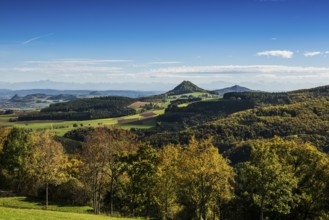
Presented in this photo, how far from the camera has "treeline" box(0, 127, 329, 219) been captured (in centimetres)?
5747

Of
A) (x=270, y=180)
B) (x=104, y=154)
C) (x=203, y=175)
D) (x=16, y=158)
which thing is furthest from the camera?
(x=16, y=158)

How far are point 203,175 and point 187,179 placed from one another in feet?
9.86

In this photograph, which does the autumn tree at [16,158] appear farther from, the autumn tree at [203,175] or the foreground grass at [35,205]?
the autumn tree at [203,175]

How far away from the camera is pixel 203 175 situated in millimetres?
58375

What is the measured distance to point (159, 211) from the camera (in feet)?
232

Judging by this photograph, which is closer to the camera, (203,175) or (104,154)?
(203,175)

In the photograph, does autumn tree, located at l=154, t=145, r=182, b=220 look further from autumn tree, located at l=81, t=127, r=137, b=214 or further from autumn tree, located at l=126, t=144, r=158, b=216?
autumn tree, located at l=81, t=127, r=137, b=214

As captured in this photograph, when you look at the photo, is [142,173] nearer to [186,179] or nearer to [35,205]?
[186,179]

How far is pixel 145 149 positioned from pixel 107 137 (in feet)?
25.3

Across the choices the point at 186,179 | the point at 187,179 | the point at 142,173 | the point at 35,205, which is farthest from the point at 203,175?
the point at 35,205

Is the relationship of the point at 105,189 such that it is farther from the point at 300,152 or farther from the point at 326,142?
the point at 326,142

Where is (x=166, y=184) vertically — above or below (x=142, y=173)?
below

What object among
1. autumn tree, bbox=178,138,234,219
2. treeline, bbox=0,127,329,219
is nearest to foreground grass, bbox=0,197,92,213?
treeline, bbox=0,127,329,219

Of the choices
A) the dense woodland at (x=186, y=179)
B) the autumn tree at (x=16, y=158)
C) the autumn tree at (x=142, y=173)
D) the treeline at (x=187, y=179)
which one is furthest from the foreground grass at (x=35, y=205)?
the autumn tree at (x=16, y=158)
